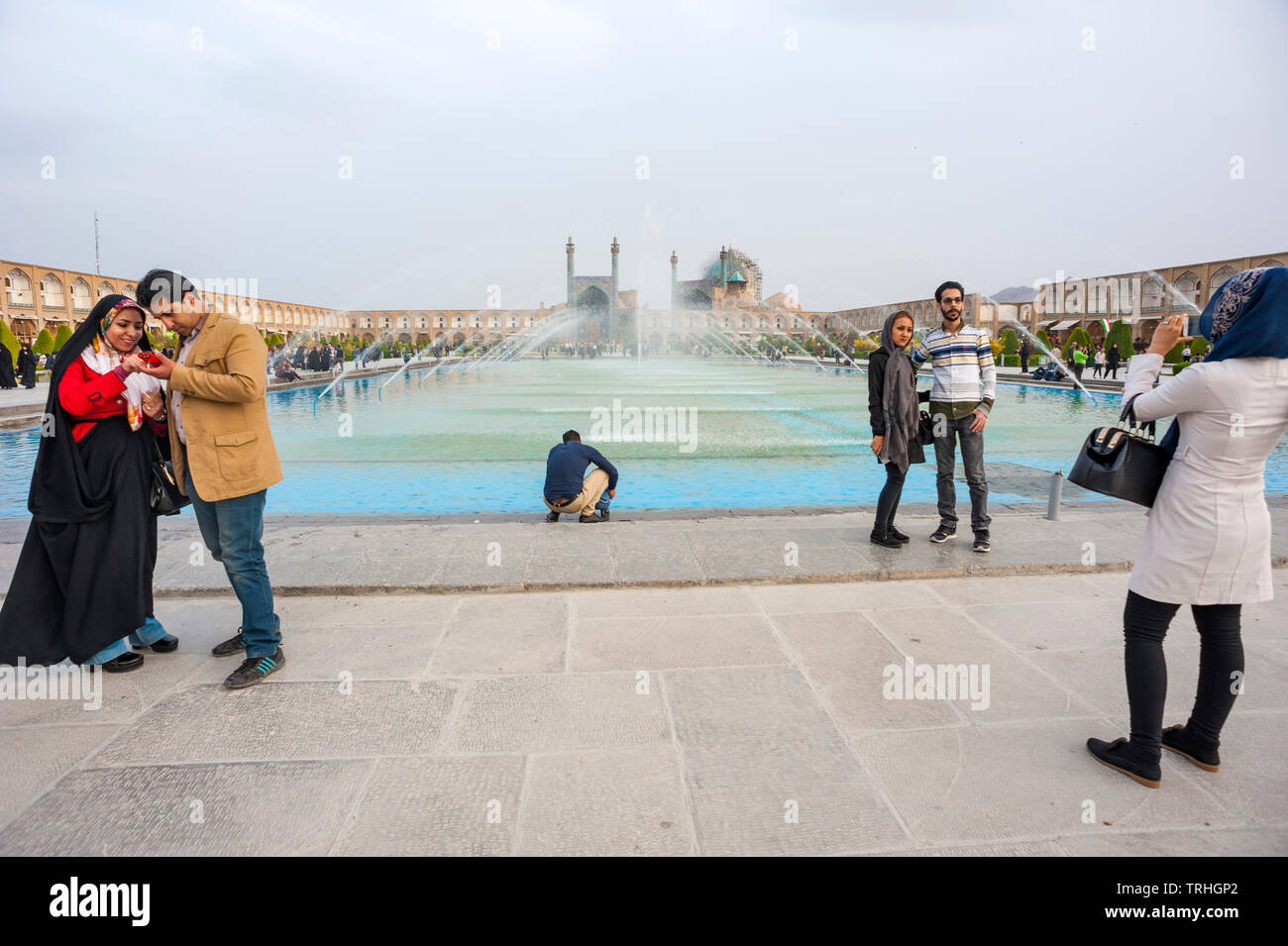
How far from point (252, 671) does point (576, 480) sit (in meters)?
2.83

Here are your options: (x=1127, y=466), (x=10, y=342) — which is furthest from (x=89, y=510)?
(x=10, y=342)

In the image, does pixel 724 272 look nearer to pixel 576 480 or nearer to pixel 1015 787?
pixel 576 480

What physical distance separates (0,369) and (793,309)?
8496 cm

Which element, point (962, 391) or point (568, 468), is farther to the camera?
point (568, 468)

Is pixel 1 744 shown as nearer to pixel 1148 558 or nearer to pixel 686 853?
pixel 686 853

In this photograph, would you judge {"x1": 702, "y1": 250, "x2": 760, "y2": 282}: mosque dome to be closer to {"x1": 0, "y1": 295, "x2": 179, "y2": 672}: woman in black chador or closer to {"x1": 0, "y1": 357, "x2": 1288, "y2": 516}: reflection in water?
{"x1": 0, "y1": 357, "x2": 1288, "y2": 516}: reflection in water

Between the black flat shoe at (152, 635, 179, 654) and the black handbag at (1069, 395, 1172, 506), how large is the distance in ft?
12.0

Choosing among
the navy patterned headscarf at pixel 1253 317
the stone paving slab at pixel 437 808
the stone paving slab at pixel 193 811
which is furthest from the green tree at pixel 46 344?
the navy patterned headscarf at pixel 1253 317

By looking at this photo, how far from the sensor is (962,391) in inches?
182

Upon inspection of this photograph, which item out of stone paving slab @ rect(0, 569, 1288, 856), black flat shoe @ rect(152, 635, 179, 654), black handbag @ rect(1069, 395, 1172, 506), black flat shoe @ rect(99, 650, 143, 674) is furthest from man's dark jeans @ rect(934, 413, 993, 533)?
black flat shoe @ rect(99, 650, 143, 674)

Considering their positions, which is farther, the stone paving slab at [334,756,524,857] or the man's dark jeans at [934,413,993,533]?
the man's dark jeans at [934,413,993,533]

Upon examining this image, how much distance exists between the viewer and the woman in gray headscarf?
463cm

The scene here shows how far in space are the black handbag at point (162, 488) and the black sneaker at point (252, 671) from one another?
2.33ft

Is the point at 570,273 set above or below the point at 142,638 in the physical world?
above
